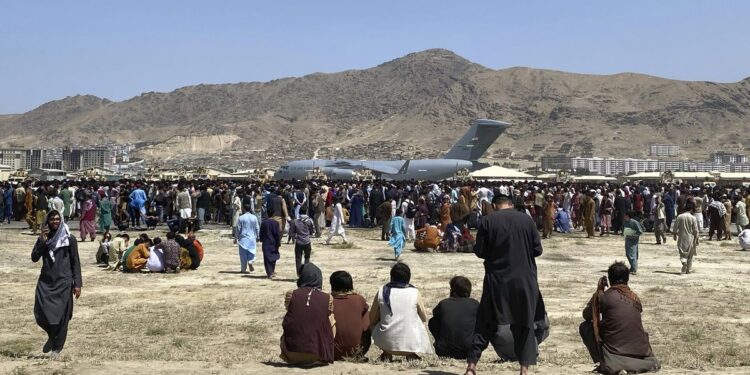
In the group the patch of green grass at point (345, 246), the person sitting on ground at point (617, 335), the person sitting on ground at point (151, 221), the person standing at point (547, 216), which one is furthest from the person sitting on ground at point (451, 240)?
the person sitting on ground at point (617, 335)

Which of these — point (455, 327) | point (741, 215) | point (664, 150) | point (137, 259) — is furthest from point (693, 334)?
point (664, 150)

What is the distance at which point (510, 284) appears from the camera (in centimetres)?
621

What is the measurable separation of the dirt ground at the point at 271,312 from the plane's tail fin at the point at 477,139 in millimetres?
47011

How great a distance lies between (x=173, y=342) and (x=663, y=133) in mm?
168907

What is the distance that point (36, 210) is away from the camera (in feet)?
70.2

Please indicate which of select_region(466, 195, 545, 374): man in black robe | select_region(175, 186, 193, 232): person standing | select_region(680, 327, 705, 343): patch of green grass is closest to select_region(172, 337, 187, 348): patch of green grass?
select_region(466, 195, 545, 374): man in black robe

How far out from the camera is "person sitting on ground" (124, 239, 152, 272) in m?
14.2

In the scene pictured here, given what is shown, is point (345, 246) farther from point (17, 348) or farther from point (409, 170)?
point (409, 170)

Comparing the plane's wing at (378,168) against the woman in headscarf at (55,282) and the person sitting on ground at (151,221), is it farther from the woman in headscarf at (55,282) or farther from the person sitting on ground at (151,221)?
the woman in headscarf at (55,282)

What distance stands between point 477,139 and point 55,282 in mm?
59693

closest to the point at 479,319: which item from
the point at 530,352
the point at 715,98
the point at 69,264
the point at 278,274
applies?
the point at 530,352

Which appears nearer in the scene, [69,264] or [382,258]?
[69,264]

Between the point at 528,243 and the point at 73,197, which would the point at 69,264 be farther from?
the point at 73,197

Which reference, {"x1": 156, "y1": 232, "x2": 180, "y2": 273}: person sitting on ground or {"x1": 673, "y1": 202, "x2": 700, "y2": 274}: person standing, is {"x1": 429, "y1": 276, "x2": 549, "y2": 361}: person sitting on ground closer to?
{"x1": 156, "y1": 232, "x2": 180, "y2": 273}: person sitting on ground
